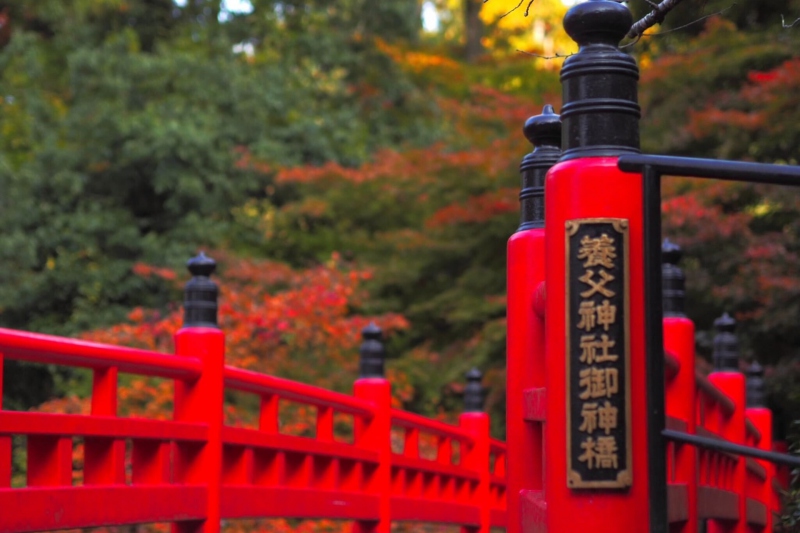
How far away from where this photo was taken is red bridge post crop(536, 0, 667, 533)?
2.18m

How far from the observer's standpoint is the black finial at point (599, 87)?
2318mm

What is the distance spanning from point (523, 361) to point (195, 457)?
1656 millimetres

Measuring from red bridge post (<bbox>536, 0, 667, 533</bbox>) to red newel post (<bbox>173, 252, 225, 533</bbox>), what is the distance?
2.35m

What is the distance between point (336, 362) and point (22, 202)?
4533 millimetres

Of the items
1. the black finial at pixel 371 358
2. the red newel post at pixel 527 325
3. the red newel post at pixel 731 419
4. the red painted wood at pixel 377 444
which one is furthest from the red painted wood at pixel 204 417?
the red newel post at pixel 731 419

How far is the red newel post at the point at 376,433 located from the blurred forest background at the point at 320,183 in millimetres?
3636

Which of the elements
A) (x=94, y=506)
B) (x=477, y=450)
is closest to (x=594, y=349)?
(x=94, y=506)

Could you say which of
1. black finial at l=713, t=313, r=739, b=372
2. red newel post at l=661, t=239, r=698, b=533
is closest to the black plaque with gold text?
red newel post at l=661, t=239, r=698, b=533

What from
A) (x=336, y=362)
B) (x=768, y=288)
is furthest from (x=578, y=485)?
(x=336, y=362)

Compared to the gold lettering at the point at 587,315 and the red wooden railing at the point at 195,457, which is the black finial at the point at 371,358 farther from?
the gold lettering at the point at 587,315

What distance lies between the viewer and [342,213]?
14508 mm

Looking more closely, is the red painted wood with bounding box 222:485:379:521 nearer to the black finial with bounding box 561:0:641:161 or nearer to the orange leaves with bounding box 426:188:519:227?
the black finial with bounding box 561:0:641:161

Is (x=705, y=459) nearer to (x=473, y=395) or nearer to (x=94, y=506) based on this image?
(x=94, y=506)

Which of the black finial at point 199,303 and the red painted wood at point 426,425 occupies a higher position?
the black finial at point 199,303
